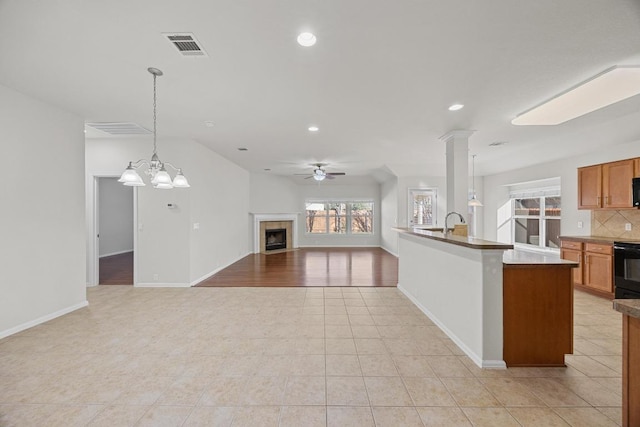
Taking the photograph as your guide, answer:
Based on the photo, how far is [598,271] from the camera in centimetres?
450

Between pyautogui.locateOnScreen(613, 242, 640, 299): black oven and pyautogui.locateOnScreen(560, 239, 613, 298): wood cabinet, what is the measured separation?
8.4 inches

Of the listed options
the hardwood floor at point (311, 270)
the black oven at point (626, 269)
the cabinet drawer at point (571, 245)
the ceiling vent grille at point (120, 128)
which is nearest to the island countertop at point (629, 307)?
the black oven at point (626, 269)

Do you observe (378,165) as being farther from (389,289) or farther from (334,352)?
(334,352)

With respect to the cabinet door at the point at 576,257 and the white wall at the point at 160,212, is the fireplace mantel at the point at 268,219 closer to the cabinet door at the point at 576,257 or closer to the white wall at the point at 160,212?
the white wall at the point at 160,212

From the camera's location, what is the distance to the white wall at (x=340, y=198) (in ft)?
35.8

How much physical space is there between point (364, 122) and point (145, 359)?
400cm

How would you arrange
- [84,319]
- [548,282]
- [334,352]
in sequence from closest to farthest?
[548,282], [334,352], [84,319]

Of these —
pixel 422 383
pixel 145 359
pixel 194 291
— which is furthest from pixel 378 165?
pixel 145 359

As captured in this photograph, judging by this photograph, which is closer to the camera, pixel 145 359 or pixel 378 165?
pixel 145 359

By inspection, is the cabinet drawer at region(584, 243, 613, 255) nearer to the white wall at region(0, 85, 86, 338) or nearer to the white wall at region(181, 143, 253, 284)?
the white wall at region(181, 143, 253, 284)

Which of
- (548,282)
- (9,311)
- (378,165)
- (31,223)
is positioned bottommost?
(9,311)

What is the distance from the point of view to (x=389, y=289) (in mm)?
4949

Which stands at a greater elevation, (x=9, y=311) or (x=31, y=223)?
(x=31, y=223)

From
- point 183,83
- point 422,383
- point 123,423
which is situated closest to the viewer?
point 123,423
